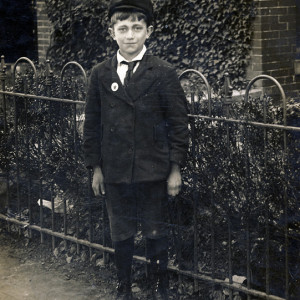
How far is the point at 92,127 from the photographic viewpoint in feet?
13.2

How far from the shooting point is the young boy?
12.5 feet

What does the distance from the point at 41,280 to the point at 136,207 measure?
3.98 ft

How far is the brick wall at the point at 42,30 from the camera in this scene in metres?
10.4

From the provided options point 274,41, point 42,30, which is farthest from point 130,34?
point 42,30

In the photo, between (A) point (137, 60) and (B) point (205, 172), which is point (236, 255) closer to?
(B) point (205, 172)

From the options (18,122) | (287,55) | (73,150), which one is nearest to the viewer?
(73,150)

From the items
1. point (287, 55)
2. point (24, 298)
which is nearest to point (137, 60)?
point (24, 298)

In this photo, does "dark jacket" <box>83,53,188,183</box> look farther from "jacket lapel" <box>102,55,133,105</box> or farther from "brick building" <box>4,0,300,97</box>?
"brick building" <box>4,0,300,97</box>

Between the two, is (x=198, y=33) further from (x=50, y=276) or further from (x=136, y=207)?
(x=136, y=207)

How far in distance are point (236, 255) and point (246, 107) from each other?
99 cm

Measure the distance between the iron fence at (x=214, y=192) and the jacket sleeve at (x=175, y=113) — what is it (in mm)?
268

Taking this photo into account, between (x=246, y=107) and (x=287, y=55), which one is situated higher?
(x=287, y=55)

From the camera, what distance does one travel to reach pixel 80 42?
9.73 metres

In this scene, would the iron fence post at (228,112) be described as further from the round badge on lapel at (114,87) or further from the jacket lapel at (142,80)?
the round badge on lapel at (114,87)
